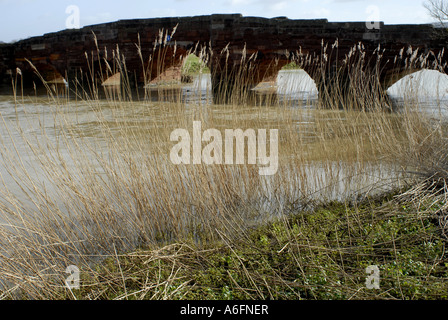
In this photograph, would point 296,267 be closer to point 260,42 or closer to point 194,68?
point 260,42

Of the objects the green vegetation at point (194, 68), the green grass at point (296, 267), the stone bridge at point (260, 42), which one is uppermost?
the stone bridge at point (260, 42)

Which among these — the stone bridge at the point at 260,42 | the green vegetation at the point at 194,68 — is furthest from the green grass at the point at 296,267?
the stone bridge at the point at 260,42

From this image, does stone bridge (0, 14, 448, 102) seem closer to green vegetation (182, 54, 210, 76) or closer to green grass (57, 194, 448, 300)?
green vegetation (182, 54, 210, 76)

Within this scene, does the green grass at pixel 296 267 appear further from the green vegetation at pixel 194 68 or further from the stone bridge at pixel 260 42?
the stone bridge at pixel 260 42

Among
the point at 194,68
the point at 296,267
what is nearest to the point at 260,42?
the point at 194,68

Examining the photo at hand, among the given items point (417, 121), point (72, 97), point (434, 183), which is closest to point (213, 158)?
point (434, 183)

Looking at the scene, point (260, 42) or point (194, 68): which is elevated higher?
point (260, 42)

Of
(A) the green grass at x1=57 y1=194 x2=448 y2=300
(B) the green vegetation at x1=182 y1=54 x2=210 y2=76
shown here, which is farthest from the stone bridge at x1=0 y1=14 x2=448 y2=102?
(A) the green grass at x1=57 y1=194 x2=448 y2=300

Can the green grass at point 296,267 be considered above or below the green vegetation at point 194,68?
below

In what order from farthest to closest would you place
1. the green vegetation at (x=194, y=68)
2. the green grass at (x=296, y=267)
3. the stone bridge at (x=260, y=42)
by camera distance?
the stone bridge at (x=260, y=42) → the green vegetation at (x=194, y=68) → the green grass at (x=296, y=267)

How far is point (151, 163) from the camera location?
3.45 m

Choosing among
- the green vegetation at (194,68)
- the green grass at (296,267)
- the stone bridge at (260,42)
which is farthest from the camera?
the stone bridge at (260,42)
